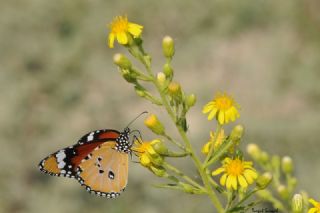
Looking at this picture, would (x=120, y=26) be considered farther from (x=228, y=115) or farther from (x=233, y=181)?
(x=233, y=181)

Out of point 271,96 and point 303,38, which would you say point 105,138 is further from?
point 303,38

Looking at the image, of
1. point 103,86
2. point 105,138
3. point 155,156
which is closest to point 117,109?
point 103,86

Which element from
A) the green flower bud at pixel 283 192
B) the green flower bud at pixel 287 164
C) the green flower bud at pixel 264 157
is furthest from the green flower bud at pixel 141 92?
the green flower bud at pixel 264 157

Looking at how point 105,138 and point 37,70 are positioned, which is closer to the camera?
point 105,138

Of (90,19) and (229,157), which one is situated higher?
(90,19)

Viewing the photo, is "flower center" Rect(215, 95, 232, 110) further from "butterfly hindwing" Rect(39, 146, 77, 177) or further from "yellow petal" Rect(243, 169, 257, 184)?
"butterfly hindwing" Rect(39, 146, 77, 177)

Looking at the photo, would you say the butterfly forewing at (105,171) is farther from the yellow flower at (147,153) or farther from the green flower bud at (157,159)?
the green flower bud at (157,159)

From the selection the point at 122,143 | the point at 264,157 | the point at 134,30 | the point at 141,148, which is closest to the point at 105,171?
the point at 122,143
